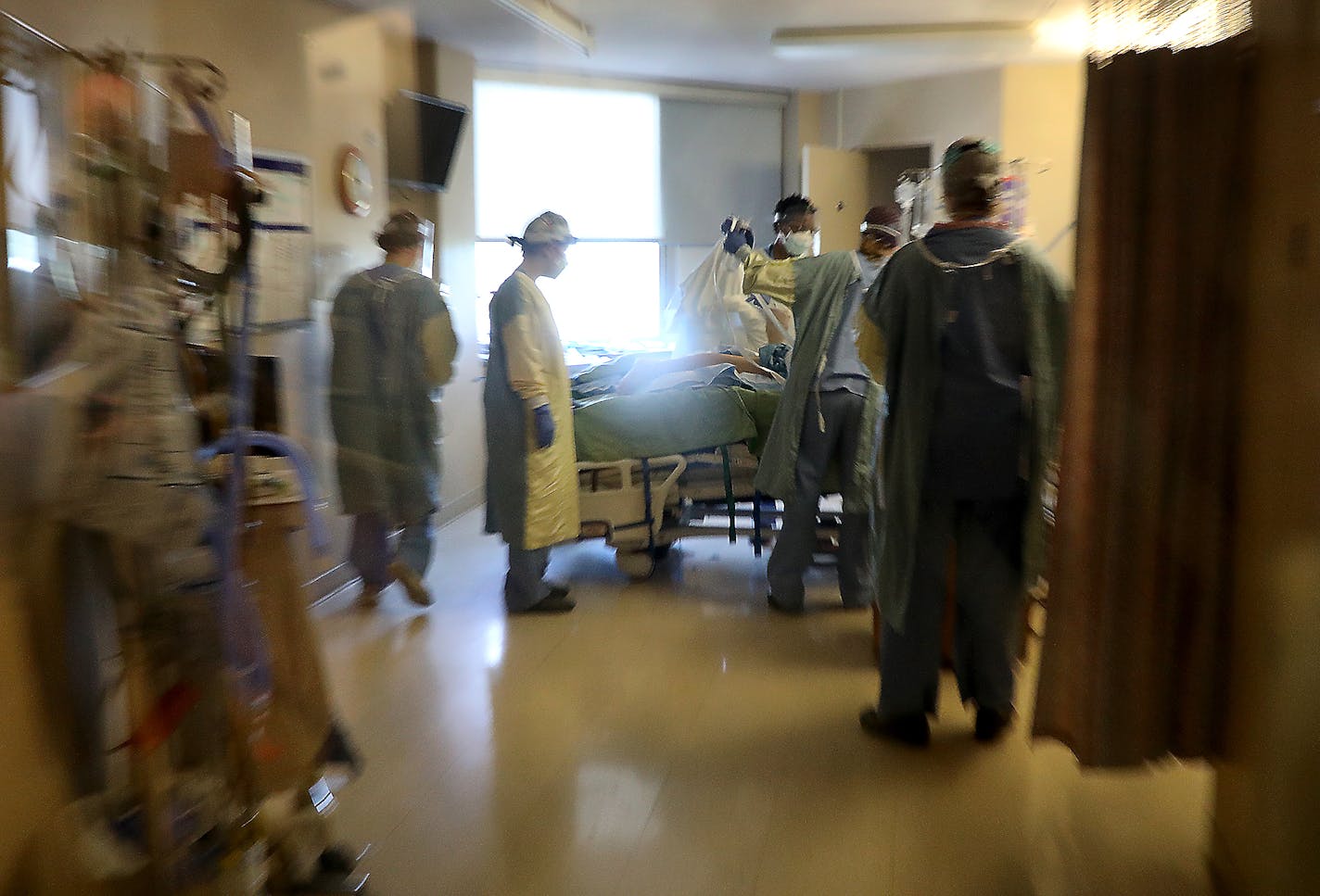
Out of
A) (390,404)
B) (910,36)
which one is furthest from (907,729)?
(910,36)

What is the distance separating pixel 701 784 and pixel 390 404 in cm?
198

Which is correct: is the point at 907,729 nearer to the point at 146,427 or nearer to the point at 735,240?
the point at 146,427

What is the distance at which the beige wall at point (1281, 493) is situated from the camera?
1411 mm

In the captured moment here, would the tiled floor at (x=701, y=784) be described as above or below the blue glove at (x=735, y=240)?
below

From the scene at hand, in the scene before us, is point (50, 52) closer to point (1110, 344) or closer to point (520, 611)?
point (1110, 344)

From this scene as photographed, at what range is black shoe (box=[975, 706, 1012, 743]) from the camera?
245 cm

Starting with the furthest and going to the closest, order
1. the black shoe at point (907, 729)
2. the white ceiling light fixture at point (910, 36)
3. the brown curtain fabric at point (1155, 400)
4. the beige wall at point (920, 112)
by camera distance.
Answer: the beige wall at point (920, 112) < the white ceiling light fixture at point (910, 36) < the black shoe at point (907, 729) < the brown curtain fabric at point (1155, 400)

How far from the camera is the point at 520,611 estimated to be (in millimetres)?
3578

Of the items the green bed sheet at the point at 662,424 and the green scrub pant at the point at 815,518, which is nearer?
the green scrub pant at the point at 815,518

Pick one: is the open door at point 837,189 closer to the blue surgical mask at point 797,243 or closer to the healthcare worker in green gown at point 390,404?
the blue surgical mask at point 797,243

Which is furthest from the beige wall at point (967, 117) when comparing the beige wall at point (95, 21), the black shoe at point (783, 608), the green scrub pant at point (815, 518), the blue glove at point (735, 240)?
the beige wall at point (95, 21)

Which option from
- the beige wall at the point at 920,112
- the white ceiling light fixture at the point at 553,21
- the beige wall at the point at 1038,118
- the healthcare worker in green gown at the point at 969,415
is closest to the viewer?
the healthcare worker in green gown at the point at 969,415

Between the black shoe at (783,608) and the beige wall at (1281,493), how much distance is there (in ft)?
6.16

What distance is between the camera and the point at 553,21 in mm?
4641
